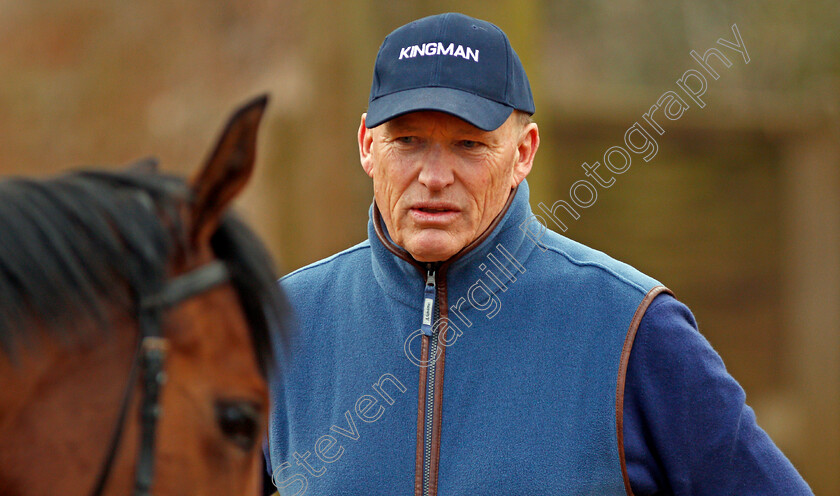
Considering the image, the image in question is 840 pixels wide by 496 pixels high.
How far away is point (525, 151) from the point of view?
85.7 inches

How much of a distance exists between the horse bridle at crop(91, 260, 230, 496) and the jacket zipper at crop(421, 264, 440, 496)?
72cm

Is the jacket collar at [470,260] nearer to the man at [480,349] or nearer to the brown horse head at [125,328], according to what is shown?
the man at [480,349]

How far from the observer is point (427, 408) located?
1887 mm

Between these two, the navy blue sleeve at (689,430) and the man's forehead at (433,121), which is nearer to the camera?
the navy blue sleeve at (689,430)

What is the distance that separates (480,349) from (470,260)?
203 mm

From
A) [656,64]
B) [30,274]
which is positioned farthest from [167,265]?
[656,64]

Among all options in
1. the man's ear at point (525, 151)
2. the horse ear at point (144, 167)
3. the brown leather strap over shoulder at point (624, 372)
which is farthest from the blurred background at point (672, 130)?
the horse ear at point (144, 167)

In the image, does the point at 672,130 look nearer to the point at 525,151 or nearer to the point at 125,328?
the point at 525,151

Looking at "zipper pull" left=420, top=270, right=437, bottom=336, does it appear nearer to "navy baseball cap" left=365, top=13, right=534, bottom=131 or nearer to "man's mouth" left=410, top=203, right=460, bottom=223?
"man's mouth" left=410, top=203, right=460, bottom=223

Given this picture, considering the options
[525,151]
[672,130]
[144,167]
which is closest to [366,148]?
[525,151]

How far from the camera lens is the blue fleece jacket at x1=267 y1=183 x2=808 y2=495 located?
5.95 feet

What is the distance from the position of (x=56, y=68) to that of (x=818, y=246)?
19.1ft

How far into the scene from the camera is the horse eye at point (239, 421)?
132cm

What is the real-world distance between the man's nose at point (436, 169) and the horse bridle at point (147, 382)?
802 millimetres
